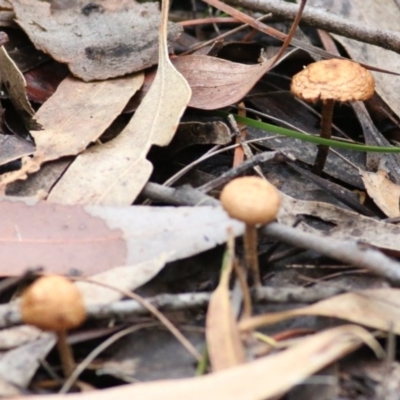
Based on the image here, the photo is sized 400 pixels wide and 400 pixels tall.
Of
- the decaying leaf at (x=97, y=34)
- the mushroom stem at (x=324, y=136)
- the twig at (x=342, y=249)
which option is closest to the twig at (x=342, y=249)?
the twig at (x=342, y=249)

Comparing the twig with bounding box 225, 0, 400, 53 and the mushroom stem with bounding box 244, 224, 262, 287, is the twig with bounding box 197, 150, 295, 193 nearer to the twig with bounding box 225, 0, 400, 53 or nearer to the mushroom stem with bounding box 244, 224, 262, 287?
the mushroom stem with bounding box 244, 224, 262, 287

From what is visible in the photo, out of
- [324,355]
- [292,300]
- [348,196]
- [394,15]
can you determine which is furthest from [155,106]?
[394,15]

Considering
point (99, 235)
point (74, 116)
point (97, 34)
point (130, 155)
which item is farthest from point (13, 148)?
point (97, 34)

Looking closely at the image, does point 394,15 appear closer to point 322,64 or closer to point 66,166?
point 322,64

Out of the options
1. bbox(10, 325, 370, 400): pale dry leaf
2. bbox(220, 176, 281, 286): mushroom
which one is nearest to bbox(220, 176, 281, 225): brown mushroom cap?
bbox(220, 176, 281, 286): mushroom

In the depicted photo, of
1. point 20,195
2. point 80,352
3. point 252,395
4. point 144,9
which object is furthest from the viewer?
point 144,9

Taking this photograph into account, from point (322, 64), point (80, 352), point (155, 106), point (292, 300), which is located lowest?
point (80, 352)

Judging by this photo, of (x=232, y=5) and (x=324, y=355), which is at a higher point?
(x=232, y=5)

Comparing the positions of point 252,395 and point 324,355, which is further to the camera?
point 324,355
